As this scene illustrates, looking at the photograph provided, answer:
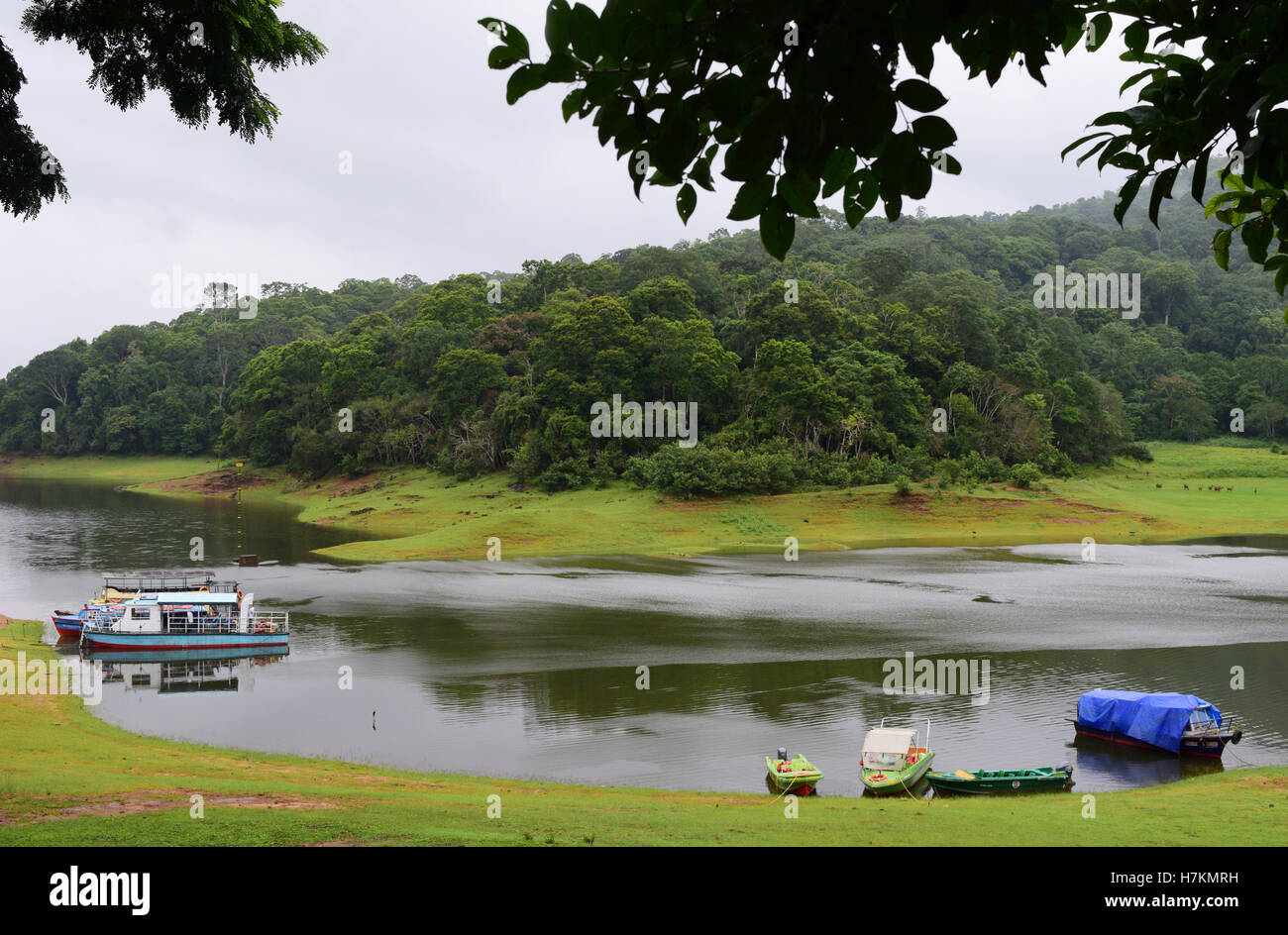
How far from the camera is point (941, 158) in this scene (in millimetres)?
2998

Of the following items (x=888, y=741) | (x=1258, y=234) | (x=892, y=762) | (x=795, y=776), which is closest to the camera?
(x=1258, y=234)

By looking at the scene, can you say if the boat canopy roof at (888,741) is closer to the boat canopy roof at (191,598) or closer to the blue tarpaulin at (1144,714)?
the blue tarpaulin at (1144,714)

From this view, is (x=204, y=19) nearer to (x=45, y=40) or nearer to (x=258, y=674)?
(x=45, y=40)

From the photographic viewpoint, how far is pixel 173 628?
24922 mm

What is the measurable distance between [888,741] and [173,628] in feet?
60.0

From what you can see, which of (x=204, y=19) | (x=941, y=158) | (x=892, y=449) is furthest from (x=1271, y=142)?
(x=892, y=449)

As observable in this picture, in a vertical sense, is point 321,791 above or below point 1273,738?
above

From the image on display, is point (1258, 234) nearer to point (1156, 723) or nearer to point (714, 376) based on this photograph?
point (1156, 723)

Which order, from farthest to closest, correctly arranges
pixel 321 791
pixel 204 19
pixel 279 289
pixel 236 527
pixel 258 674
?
pixel 279 289, pixel 236 527, pixel 258 674, pixel 321 791, pixel 204 19

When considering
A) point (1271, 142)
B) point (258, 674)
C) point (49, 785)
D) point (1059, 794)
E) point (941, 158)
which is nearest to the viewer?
point (941, 158)

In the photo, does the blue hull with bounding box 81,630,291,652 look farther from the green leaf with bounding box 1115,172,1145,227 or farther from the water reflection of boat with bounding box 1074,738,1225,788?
the green leaf with bounding box 1115,172,1145,227

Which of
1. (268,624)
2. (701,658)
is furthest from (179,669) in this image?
(701,658)

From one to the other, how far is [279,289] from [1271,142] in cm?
13404

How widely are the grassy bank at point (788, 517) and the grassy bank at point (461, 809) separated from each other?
2609 centimetres
